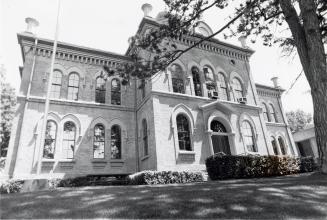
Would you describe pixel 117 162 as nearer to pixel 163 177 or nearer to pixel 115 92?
pixel 163 177

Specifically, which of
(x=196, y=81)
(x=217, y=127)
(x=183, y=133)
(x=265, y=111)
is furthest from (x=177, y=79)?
(x=265, y=111)

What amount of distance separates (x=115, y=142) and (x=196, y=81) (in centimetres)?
768

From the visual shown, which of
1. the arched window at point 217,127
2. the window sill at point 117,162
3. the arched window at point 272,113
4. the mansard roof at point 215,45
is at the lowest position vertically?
the window sill at point 117,162

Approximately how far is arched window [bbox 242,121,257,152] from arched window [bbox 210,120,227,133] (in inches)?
66.0

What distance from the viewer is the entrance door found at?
16266mm

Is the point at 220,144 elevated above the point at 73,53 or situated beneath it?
situated beneath

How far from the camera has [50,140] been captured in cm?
1500

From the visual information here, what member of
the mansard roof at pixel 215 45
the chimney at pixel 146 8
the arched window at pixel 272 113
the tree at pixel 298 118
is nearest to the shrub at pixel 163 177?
the mansard roof at pixel 215 45

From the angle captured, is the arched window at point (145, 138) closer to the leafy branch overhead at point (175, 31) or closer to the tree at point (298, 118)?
the leafy branch overhead at point (175, 31)

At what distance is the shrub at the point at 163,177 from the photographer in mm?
11977

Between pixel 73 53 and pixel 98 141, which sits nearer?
pixel 98 141

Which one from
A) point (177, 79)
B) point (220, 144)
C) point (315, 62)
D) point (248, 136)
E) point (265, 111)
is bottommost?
point (220, 144)

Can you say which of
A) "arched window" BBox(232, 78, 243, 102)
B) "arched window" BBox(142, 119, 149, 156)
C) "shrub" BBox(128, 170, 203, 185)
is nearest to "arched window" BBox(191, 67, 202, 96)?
"arched window" BBox(232, 78, 243, 102)

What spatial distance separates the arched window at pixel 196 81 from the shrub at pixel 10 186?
491 inches
